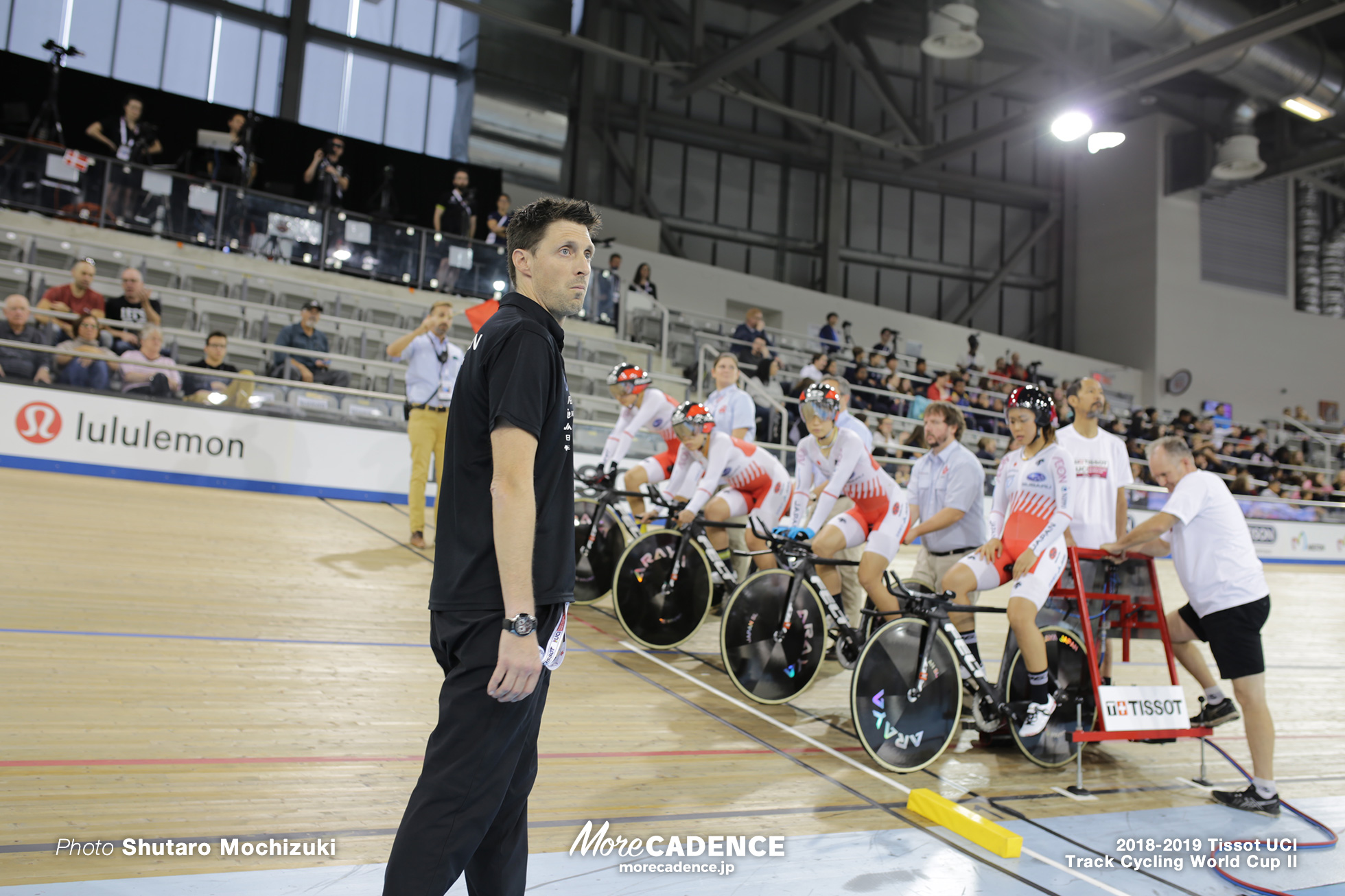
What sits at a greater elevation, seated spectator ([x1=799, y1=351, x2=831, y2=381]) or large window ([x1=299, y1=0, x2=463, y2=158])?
large window ([x1=299, y1=0, x2=463, y2=158])

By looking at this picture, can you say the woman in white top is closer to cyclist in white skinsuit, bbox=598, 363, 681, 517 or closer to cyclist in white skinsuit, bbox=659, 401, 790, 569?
cyclist in white skinsuit, bbox=598, 363, 681, 517

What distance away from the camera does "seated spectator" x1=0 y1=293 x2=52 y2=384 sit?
8281 mm

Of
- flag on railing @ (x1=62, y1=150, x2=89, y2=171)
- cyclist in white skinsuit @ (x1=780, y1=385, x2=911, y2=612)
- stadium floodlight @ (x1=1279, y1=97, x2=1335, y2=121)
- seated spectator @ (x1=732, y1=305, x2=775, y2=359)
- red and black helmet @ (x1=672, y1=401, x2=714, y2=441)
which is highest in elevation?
→ stadium floodlight @ (x1=1279, y1=97, x2=1335, y2=121)

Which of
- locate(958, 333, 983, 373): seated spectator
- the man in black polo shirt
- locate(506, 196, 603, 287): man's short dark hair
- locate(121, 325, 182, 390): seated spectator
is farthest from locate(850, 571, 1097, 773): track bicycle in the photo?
locate(958, 333, 983, 373): seated spectator

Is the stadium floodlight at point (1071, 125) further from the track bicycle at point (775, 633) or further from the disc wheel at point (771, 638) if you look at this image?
the disc wheel at point (771, 638)

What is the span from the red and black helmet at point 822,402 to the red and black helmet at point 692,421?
68cm

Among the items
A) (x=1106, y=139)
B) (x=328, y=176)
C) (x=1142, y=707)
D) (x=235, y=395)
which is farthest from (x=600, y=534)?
(x=1106, y=139)

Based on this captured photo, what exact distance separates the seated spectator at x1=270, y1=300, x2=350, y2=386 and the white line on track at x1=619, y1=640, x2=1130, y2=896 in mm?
5917

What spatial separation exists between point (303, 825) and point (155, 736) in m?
0.90

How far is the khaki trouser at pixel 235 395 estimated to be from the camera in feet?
29.5

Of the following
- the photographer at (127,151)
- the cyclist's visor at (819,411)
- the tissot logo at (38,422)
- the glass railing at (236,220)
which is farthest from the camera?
the photographer at (127,151)

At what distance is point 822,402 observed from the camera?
507 centimetres

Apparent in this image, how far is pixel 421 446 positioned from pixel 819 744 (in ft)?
14.0

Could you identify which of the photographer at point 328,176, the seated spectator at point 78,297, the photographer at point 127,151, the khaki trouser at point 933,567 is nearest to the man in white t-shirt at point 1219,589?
the khaki trouser at point 933,567
